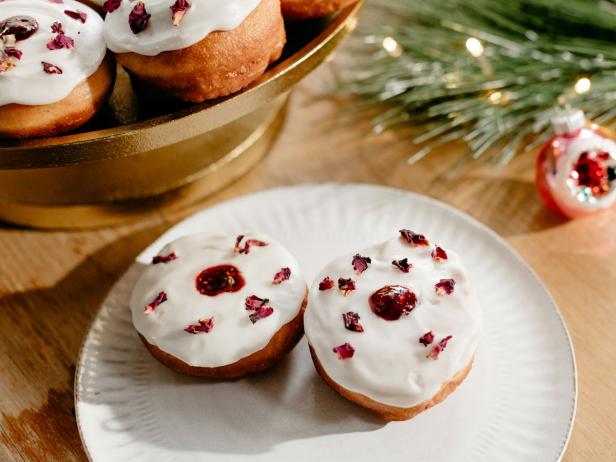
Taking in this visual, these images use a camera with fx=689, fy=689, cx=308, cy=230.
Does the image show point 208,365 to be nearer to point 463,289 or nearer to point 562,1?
point 463,289

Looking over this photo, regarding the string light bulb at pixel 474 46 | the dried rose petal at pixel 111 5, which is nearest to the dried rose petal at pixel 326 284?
the dried rose petal at pixel 111 5

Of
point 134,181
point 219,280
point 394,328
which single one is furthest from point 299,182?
point 394,328

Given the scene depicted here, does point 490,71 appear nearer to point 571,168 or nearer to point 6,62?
point 571,168

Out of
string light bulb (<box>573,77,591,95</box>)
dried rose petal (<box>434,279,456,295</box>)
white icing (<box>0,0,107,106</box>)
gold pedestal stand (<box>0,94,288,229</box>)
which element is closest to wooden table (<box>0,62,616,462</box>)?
gold pedestal stand (<box>0,94,288,229</box>)

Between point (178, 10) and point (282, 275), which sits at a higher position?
point (178, 10)

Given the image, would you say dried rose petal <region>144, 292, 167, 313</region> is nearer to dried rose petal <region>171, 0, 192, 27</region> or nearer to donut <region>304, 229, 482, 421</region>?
donut <region>304, 229, 482, 421</region>

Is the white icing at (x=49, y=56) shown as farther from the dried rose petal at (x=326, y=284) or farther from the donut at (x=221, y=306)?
the dried rose petal at (x=326, y=284)
